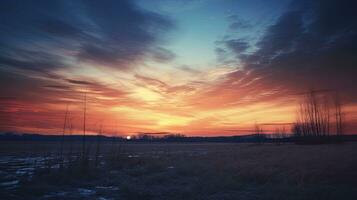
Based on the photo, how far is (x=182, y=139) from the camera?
192 meters

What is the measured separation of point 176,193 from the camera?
9.96 m

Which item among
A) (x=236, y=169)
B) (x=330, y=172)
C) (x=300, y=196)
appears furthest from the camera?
(x=236, y=169)

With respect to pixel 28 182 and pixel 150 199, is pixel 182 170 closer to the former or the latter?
pixel 150 199

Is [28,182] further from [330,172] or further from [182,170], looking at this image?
[330,172]

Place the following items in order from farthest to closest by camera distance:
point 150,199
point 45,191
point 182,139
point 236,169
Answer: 1. point 182,139
2. point 236,169
3. point 45,191
4. point 150,199

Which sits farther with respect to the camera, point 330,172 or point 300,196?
point 330,172

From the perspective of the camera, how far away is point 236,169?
1541 cm

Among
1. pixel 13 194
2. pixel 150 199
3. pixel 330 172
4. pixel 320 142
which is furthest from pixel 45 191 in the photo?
pixel 320 142

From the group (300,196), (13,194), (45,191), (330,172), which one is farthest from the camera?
(330,172)

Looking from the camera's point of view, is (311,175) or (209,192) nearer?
(209,192)

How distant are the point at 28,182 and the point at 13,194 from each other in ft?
7.54

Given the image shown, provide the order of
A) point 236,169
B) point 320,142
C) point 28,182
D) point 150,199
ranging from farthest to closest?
1. point 320,142
2. point 236,169
3. point 28,182
4. point 150,199

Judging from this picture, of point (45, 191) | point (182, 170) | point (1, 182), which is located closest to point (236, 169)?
point (182, 170)

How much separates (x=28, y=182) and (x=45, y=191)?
216 centimetres
